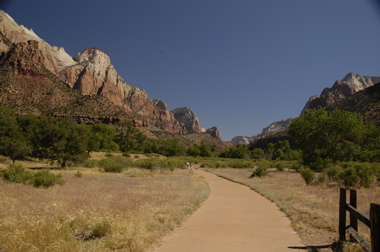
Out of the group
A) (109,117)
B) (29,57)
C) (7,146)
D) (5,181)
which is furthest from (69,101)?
(5,181)

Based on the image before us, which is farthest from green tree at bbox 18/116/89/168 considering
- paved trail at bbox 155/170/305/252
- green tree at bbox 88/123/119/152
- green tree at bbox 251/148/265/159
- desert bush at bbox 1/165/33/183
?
green tree at bbox 251/148/265/159

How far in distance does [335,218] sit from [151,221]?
7.19 metres

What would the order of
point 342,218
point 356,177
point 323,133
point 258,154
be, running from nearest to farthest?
1. point 342,218
2. point 356,177
3. point 323,133
4. point 258,154

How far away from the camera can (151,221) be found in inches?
Result: 362

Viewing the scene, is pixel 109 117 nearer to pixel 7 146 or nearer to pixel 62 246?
pixel 7 146

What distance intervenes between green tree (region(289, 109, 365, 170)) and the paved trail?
1344 inches

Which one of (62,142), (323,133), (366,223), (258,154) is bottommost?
(366,223)

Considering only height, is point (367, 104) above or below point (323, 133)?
above

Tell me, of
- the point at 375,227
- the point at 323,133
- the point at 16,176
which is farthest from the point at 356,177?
the point at 16,176

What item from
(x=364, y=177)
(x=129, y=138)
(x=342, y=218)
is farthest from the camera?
(x=129, y=138)

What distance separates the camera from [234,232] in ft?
28.2

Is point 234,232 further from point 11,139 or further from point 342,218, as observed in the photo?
point 11,139

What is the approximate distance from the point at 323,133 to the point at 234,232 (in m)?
41.9

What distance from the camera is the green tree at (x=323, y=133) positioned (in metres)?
42.1
